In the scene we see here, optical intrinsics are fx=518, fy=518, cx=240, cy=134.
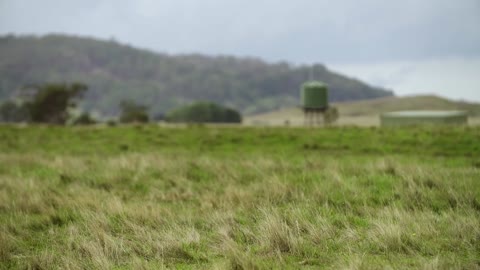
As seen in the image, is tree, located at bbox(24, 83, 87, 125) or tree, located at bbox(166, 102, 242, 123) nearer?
tree, located at bbox(24, 83, 87, 125)

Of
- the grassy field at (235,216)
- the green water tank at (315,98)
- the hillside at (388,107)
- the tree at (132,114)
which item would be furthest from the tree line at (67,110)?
the grassy field at (235,216)

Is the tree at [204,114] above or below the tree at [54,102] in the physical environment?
below

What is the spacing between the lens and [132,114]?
108 metres

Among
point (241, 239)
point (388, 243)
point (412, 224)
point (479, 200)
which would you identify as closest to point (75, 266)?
point (241, 239)

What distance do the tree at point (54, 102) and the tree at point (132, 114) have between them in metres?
14.2

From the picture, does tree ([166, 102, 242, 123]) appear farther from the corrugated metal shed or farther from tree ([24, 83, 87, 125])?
the corrugated metal shed

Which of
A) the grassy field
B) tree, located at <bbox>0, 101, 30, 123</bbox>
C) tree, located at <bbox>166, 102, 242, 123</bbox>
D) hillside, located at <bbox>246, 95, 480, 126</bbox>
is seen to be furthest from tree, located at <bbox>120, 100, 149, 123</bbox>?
the grassy field

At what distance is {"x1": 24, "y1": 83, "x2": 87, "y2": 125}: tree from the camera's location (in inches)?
3526

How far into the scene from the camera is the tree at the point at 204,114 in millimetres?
134625

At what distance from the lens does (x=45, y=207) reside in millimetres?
8883

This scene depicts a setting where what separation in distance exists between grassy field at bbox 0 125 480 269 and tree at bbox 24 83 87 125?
3131 inches

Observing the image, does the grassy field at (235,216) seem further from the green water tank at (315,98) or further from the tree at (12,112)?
the tree at (12,112)

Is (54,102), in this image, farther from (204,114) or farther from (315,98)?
(204,114)

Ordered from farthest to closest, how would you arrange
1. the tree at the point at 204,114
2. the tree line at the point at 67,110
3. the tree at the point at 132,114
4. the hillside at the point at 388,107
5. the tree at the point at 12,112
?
the hillside at the point at 388,107, the tree at the point at 12,112, the tree at the point at 204,114, the tree at the point at 132,114, the tree line at the point at 67,110
